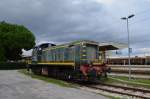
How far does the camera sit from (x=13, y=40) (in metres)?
66.4

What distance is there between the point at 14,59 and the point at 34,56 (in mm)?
36385

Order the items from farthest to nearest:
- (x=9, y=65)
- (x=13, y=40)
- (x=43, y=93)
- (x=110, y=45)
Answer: (x=13, y=40) < (x=9, y=65) < (x=110, y=45) < (x=43, y=93)

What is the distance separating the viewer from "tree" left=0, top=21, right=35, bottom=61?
218 ft

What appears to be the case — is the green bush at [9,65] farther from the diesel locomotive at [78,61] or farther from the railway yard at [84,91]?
the railway yard at [84,91]

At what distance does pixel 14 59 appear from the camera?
2781 inches

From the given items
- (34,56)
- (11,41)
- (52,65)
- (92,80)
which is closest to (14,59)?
(11,41)

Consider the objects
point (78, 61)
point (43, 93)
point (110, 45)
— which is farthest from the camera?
point (110, 45)

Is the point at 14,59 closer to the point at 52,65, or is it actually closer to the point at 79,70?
the point at 52,65

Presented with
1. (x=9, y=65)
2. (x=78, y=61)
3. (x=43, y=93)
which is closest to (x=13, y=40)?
(x=9, y=65)

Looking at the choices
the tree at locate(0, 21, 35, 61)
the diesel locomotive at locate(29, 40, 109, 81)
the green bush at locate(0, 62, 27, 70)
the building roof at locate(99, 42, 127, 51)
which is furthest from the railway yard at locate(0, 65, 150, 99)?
the tree at locate(0, 21, 35, 61)

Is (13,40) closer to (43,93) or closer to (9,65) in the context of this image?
(9,65)

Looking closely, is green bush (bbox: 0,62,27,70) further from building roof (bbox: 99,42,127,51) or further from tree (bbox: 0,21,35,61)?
building roof (bbox: 99,42,127,51)

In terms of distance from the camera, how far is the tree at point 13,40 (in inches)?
2614

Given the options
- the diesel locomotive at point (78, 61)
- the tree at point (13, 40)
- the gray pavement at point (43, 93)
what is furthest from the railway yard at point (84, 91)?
the tree at point (13, 40)
